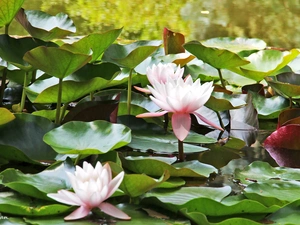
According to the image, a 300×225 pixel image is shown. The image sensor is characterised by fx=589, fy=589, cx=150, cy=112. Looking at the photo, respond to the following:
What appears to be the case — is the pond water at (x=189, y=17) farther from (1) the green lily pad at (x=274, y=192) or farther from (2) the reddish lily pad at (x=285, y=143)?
(1) the green lily pad at (x=274, y=192)

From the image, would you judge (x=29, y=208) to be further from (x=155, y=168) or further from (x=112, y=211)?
(x=155, y=168)

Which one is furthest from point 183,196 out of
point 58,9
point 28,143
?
point 58,9

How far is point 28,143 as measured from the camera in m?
1.17

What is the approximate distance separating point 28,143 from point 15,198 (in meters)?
0.25

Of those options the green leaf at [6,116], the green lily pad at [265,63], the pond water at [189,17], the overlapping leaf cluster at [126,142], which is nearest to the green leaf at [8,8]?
the overlapping leaf cluster at [126,142]

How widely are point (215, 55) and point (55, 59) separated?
515 mm

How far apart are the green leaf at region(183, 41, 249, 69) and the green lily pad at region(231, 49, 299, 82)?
0.64ft

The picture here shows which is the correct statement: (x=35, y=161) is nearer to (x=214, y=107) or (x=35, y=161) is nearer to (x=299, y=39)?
(x=214, y=107)

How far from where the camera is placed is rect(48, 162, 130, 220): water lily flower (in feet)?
2.79

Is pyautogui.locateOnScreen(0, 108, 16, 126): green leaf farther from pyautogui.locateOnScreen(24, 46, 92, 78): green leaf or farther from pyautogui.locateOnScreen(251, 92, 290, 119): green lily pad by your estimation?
pyautogui.locateOnScreen(251, 92, 290, 119): green lily pad

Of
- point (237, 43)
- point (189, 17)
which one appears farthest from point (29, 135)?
point (189, 17)

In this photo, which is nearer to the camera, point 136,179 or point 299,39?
point 136,179

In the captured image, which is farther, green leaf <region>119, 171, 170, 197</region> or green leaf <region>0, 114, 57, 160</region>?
green leaf <region>0, 114, 57, 160</region>

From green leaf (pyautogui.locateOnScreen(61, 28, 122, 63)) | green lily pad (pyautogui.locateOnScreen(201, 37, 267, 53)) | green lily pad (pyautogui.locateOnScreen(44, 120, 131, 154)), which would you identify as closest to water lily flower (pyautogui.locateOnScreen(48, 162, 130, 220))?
green lily pad (pyautogui.locateOnScreen(44, 120, 131, 154))
